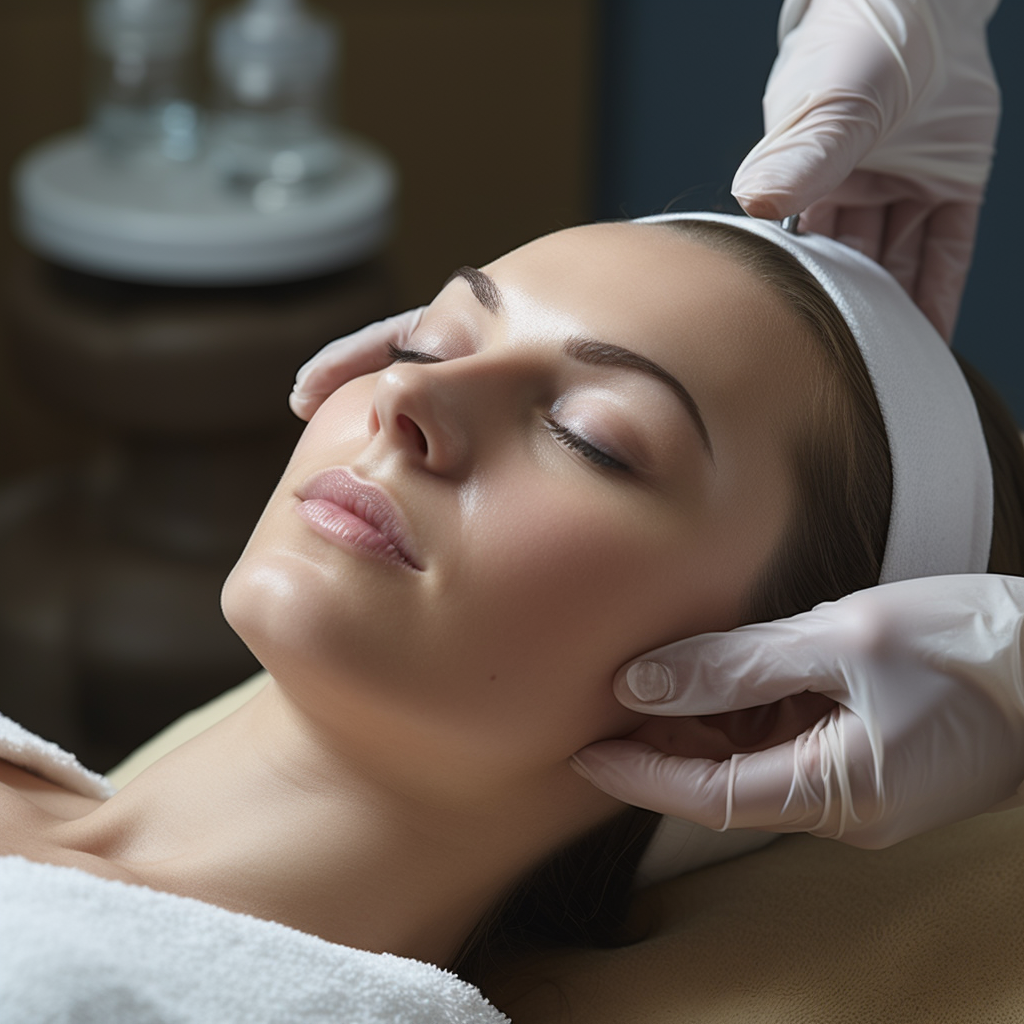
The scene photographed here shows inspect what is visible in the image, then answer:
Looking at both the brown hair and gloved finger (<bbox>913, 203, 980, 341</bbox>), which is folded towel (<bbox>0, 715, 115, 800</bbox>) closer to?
the brown hair

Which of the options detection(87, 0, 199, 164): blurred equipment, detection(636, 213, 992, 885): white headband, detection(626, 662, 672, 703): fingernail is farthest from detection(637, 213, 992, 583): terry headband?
detection(87, 0, 199, 164): blurred equipment

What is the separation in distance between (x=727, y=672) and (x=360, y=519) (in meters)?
0.29

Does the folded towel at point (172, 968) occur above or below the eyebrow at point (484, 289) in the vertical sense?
below

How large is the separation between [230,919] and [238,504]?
177 centimetres

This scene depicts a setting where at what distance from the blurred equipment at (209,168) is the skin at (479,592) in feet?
4.59

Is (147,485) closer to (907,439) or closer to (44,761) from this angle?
(44,761)

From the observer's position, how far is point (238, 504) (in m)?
2.64

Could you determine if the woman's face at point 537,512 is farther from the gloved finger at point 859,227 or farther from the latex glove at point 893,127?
the gloved finger at point 859,227

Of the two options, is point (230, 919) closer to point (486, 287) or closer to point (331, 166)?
point (486, 287)

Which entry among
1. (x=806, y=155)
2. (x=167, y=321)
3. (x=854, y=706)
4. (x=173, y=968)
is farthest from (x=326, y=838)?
(x=167, y=321)

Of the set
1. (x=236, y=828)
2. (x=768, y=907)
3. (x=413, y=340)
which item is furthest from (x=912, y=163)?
(x=236, y=828)

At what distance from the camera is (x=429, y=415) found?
98 centimetres

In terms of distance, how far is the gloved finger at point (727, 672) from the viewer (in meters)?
0.99

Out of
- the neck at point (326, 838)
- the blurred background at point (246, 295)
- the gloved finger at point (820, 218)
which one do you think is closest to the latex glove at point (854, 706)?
the neck at point (326, 838)
